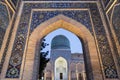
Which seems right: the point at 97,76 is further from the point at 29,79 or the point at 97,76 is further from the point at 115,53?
the point at 29,79

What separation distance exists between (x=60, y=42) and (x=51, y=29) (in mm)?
13800

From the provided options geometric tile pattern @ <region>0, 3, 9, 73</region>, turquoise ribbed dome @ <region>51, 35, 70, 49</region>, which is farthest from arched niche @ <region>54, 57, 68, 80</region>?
geometric tile pattern @ <region>0, 3, 9, 73</region>

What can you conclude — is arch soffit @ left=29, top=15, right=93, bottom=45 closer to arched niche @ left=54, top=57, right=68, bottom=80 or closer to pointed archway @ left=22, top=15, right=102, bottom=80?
pointed archway @ left=22, top=15, right=102, bottom=80

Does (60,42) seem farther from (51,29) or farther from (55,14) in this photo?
(55,14)

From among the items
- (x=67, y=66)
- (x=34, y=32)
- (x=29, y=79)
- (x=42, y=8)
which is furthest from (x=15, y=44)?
(x=67, y=66)

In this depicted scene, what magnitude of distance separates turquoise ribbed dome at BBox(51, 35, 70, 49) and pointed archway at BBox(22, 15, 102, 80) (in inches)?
538

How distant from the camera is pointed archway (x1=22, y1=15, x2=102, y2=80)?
188 inches

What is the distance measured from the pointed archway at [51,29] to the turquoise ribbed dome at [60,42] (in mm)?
13659

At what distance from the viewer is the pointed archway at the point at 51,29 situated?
4766 millimetres

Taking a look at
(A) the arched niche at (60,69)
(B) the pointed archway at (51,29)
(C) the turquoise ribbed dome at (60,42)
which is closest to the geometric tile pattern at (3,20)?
(B) the pointed archway at (51,29)

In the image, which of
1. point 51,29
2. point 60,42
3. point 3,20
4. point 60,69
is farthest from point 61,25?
point 60,69

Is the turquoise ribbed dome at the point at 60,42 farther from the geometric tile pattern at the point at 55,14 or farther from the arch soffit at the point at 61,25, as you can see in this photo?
the arch soffit at the point at 61,25

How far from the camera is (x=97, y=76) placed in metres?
4.68

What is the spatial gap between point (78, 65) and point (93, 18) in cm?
1468
